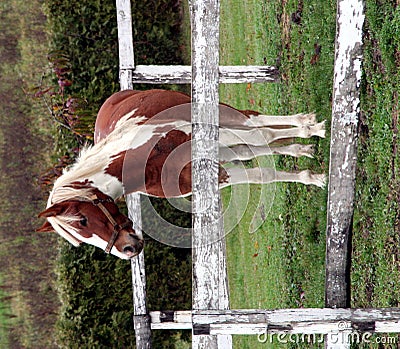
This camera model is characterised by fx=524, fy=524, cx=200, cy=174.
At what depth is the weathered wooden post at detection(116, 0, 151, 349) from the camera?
5.05 m

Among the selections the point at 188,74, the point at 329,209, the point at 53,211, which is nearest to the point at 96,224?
the point at 53,211

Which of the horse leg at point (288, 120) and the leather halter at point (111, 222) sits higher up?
the horse leg at point (288, 120)

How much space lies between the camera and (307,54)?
479 cm

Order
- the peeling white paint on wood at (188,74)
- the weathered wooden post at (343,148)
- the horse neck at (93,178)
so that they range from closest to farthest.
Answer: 1. the weathered wooden post at (343,148)
2. the horse neck at (93,178)
3. the peeling white paint on wood at (188,74)

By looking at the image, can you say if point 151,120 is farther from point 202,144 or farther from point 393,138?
point 393,138

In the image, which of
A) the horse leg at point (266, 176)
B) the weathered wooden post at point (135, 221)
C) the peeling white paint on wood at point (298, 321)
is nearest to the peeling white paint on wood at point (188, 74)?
the weathered wooden post at point (135, 221)

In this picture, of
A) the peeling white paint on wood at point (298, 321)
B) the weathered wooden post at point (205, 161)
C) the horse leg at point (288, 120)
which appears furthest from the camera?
the horse leg at point (288, 120)

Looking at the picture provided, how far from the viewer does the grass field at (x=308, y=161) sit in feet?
11.4

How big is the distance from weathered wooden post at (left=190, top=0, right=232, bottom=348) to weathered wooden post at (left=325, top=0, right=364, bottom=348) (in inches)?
32.9

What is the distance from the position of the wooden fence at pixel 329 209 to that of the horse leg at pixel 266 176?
0.85m

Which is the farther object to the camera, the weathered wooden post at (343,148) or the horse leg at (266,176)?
the horse leg at (266,176)

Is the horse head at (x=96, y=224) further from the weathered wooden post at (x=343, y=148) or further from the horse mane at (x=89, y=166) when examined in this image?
the weathered wooden post at (x=343, y=148)

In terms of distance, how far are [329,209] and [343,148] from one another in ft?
1.42

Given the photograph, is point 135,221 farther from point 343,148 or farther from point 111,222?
point 343,148
